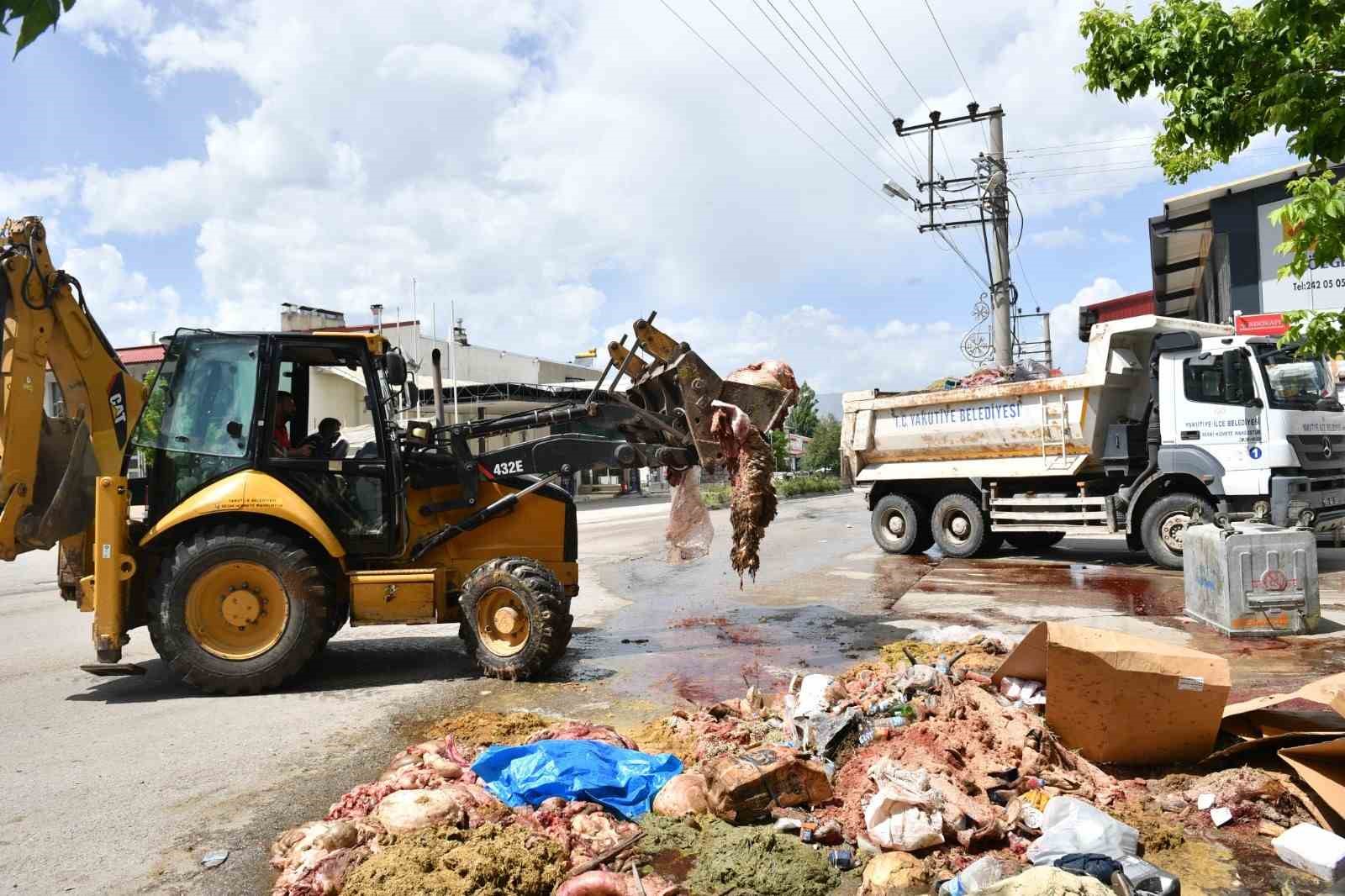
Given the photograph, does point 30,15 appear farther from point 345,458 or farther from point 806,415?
point 806,415

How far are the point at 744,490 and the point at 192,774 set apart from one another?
13.4ft

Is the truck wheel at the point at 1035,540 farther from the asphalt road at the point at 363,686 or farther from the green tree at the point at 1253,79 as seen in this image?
the green tree at the point at 1253,79

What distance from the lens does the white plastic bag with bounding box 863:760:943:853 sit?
3709 millimetres

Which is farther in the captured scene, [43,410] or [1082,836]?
[43,410]

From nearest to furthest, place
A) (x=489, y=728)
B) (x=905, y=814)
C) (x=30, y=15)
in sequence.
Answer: (x=30, y=15) < (x=905, y=814) < (x=489, y=728)

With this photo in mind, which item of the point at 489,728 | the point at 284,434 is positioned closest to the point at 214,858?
the point at 489,728

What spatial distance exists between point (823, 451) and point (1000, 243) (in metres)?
32.5

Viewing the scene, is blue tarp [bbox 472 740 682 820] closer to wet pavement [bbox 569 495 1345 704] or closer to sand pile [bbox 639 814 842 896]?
sand pile [bbox 639 814 842 896]

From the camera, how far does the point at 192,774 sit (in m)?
4.85

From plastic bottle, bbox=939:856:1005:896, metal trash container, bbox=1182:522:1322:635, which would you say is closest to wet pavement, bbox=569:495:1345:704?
metal trash container, bbox=1182:522:1322:635

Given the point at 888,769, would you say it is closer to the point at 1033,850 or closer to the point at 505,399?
the point at 1033,850

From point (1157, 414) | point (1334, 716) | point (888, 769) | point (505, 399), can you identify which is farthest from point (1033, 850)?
point (505, 399)

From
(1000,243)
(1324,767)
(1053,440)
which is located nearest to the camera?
(1324,767)

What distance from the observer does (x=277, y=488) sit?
6.57 m
